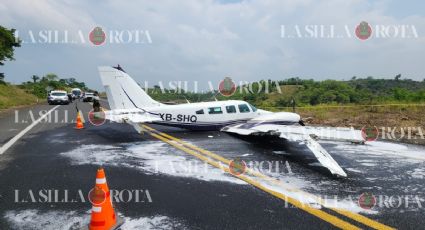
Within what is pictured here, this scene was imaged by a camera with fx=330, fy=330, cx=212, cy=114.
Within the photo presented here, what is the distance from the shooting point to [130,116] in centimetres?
1369

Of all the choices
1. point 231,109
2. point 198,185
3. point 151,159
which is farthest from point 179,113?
point 198,185

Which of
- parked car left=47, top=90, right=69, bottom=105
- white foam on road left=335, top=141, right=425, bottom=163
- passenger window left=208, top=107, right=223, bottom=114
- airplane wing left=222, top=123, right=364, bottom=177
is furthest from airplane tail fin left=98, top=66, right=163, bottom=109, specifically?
parked car left=47, top=90, right=69, bottom=105

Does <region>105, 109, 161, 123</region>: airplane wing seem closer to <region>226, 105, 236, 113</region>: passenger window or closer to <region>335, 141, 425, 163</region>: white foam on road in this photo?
<region>226, 105, 236, 113</region>: passenger window

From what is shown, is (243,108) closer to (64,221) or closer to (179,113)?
(179,113)

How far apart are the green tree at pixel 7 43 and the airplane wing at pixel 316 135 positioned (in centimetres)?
4343

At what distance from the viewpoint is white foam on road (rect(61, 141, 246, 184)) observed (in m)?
7.76

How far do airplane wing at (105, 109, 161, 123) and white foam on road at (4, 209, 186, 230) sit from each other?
8.18 meters

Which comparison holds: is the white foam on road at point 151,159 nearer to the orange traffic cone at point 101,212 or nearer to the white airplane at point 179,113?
the white airplane at point 179,113

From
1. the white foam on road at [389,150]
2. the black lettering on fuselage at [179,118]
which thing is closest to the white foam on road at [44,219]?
the white foam on road at [389,150]

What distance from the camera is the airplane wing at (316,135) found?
7721mm

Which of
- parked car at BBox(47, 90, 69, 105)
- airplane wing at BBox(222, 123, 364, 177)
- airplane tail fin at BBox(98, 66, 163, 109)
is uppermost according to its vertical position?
parked car at BBox(47, 90, 69, 105)

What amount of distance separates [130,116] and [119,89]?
4.75 ft

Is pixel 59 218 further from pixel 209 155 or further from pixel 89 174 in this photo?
pixel 209 155

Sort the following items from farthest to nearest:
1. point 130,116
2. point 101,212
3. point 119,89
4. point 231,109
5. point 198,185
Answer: point 231,109, point 119,89, point 130,116, point 198,185, point 101,212
